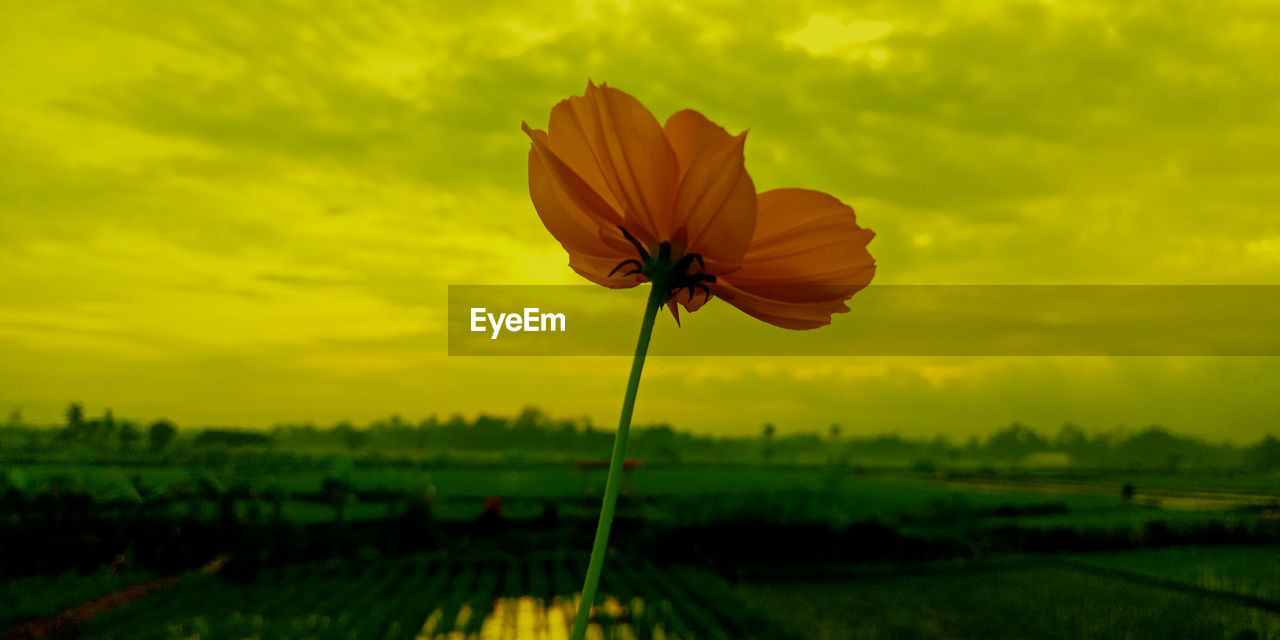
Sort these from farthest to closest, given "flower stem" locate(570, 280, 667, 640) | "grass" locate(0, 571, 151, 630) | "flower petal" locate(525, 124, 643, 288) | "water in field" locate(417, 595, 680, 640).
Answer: "grass" locate(0, 571, 151, 630), "water in field" locate(417, 595, 680, 640), "flower petal" locate(525, 124, 643, 288), "flower stem" locate(570, 280, 667, 640)

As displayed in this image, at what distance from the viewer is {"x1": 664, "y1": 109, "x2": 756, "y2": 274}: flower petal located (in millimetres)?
542

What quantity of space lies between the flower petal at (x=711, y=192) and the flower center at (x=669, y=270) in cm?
1

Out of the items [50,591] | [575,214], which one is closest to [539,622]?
[50,591]

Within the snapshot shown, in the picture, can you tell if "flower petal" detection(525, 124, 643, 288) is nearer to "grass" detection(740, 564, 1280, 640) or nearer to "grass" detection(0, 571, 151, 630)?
"grass" detection(740, 564, 1280, 640)

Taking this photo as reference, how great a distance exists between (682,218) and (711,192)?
0.04 metres

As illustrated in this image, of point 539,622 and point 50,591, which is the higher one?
point 50,591

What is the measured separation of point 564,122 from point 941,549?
13221 mm

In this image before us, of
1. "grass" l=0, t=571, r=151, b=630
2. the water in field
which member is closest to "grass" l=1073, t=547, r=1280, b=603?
the water in field

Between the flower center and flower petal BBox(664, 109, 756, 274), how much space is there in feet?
0.04

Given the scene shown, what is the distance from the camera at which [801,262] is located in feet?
1.98

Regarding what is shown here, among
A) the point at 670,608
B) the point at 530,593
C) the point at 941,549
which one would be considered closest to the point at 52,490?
the point at 530,593

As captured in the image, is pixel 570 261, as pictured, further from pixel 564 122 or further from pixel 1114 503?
pixel 1114 503

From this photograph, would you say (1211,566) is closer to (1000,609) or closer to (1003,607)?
(1003,607)

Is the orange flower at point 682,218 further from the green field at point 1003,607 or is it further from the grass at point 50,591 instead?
the grass at point 50,591
